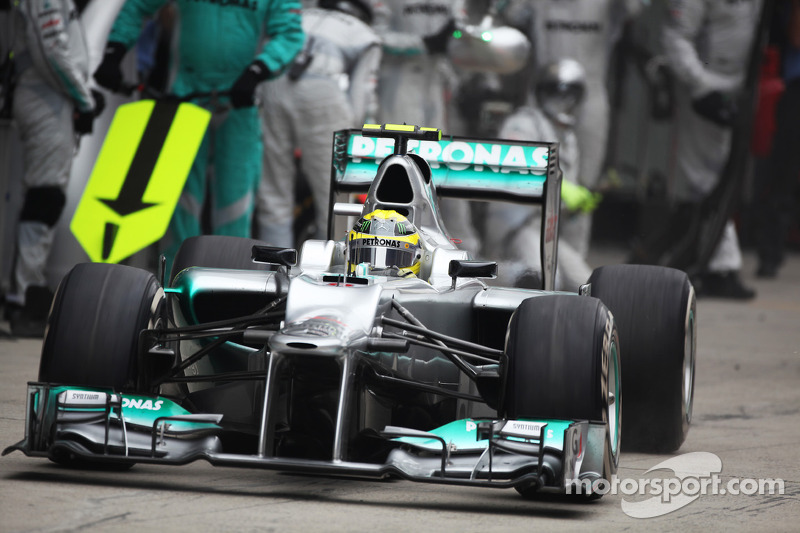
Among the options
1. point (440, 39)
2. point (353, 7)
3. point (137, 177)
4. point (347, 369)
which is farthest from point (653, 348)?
point (440, 39)

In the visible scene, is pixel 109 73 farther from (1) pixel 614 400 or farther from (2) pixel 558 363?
(2) pixel 558 363

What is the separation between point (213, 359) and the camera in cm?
607

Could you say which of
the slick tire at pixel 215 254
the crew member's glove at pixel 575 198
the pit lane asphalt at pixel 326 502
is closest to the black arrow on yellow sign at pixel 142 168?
the slick tire at pixel 215 254

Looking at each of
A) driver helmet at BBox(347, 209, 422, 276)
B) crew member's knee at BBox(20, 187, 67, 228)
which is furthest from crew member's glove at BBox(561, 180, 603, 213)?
driver helmet at BBox(347, 209, 422, 276)

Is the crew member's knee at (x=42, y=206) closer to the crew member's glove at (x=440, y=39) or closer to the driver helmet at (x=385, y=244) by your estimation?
the driver helmet at (x=385, y=244)

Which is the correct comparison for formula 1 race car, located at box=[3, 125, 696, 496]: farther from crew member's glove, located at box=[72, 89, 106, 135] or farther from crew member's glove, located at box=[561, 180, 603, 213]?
crew member's glove, located at box=[561, 180, 603, 213]

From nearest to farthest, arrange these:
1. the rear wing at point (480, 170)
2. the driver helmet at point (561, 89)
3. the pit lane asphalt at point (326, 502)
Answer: the pit lane asphalt at point (326, 502) < the rear wing at point (480, 170) < the driver helmet at point (561, 89)

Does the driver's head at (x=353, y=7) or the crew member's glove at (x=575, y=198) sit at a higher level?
the driver's head at (x=353, y=7)

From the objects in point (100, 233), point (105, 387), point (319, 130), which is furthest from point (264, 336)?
point (319, 130)

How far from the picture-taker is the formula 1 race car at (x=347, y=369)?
16.2 feet

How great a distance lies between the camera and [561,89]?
43.3 ft

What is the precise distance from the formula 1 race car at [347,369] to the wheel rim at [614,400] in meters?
0.02

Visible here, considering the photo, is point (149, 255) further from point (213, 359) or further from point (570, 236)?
point (213, 359)

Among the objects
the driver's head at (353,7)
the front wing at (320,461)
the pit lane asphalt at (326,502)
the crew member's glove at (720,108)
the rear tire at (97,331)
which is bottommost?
the pit lane asphalt at (326,502)
